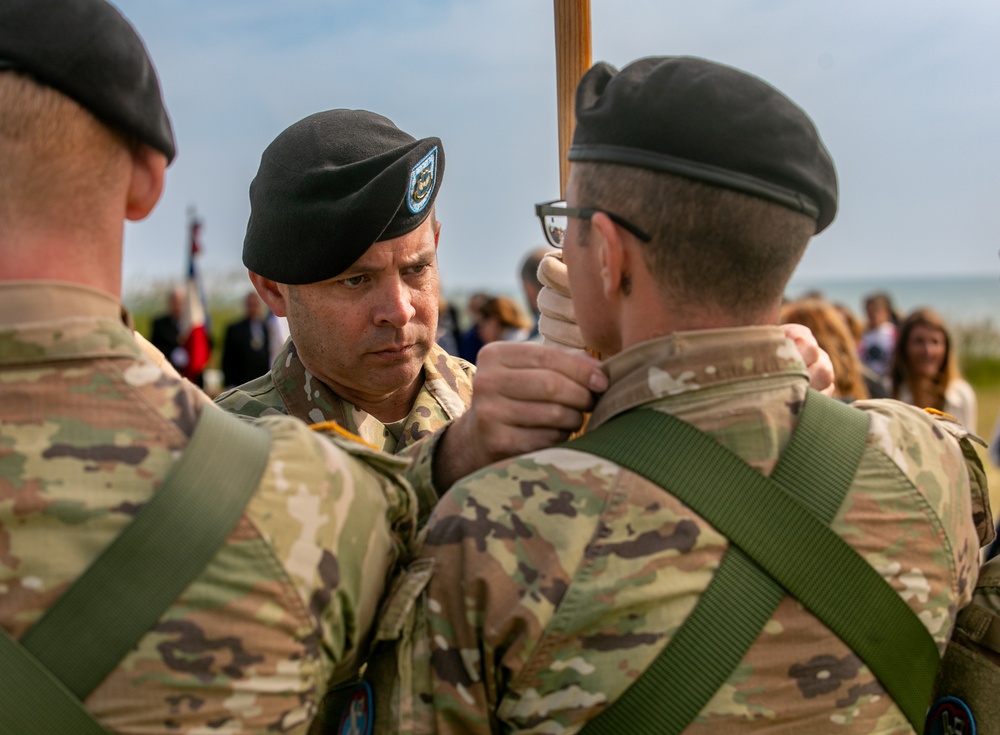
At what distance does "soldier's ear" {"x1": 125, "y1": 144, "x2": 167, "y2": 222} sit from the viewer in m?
1.92

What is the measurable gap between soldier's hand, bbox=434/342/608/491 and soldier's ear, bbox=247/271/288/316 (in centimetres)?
123

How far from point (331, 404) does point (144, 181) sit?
4.75 feet

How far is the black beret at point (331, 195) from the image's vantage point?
9.92 feet

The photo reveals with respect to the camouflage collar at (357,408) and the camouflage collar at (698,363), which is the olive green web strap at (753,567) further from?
the camouflage collar at (357,408)

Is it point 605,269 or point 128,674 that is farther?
point 605,269

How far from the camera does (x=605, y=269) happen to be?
6.77 feet

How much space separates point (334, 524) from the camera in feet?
6.04

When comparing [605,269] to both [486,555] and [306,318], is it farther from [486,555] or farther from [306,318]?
[306,318]

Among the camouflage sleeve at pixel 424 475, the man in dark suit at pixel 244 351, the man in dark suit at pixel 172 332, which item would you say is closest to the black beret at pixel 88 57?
the camouflage sleeve at pixel 424 475

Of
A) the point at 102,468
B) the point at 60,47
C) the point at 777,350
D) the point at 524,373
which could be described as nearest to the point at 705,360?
the point at 777,350

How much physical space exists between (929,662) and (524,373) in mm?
984

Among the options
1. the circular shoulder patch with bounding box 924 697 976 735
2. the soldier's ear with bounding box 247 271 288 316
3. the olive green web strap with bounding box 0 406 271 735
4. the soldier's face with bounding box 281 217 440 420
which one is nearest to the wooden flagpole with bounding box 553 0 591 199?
the soldier's face with bounding box 281 217 440 420

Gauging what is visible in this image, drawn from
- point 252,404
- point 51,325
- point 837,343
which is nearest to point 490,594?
point 51,325

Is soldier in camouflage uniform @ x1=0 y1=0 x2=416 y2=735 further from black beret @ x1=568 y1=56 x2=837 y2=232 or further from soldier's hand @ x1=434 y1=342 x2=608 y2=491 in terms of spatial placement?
black beret @ x1=568 y1=56 x2=837 y2=232
